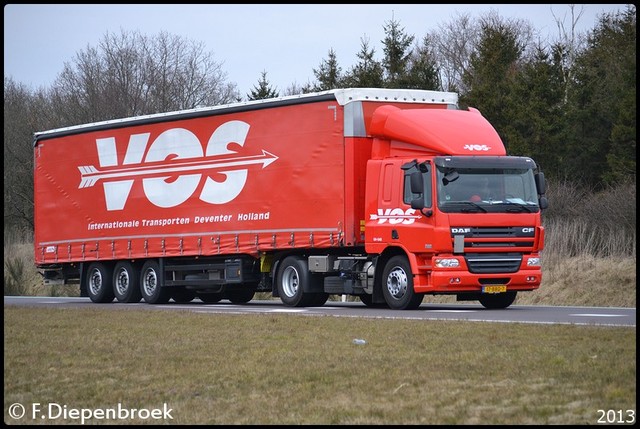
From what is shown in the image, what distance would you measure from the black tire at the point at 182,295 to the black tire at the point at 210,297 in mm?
337

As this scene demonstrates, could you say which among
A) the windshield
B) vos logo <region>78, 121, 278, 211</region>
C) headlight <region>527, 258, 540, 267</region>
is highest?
vos logo <region>78, 121, 278, 211</region>

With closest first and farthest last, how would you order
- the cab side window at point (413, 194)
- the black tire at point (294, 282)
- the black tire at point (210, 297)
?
the cab side window at point (413, 194) < the black tire at point (294, 282) < the black tire at point (210, 297)

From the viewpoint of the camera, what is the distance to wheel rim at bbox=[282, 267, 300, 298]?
84.8 ft

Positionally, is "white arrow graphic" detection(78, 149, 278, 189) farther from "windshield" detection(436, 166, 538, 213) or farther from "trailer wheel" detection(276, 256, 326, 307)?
"windshield" detection(436, 166, 538, 213)

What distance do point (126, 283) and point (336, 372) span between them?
1861 centimetres

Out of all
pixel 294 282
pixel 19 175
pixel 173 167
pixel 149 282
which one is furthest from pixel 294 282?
pixel 19 175

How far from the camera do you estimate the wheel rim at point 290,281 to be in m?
25.8

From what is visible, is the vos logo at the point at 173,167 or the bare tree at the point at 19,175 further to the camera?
the bare tree at the point at 19,175

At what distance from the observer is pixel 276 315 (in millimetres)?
20672

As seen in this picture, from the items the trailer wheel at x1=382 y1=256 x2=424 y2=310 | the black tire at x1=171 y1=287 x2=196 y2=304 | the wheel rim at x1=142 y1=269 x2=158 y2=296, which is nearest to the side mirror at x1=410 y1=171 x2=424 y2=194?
the trailer wheel at x1=382 y1=256 x2=424 y2=310

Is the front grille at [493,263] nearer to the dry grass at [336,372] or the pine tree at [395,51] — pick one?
the dry grass at [336,372]

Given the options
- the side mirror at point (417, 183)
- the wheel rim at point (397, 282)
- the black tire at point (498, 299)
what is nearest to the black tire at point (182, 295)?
the wheel rim at point (397, 282)

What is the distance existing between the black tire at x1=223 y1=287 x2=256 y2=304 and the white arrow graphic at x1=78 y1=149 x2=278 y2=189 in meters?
3.39

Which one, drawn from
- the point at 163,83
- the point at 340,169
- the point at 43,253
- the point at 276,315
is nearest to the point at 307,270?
the point at 340,169
